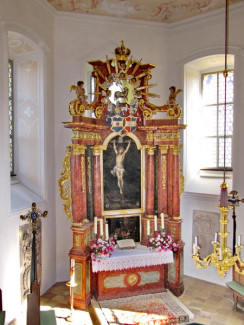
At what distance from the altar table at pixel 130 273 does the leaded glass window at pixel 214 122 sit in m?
3.21

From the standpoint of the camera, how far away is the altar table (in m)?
7.14

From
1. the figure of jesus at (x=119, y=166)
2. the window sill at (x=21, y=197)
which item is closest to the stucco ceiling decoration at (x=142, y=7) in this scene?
the figure of jesus at (x=119, y=166)

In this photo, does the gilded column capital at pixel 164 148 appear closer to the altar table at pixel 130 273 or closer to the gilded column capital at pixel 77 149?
the gilded column capital at pixel 77 149

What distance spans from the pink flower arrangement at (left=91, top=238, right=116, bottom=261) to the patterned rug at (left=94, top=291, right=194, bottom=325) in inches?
41.4

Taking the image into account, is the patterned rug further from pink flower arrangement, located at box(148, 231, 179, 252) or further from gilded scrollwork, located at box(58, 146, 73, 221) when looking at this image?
gilded scrollwork, located at box(58, 146, 73, 221)

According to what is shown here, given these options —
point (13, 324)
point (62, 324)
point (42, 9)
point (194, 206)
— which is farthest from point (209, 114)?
point (13, 324)

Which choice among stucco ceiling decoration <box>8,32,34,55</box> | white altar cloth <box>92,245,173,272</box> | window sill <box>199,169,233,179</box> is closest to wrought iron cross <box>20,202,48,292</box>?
white altar cloth <box>92,245,173,272</box>

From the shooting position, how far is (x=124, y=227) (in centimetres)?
789

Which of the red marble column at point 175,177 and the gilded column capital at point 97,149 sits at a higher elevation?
the gilded column capital at point 97,149

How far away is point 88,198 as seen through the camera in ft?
25.1

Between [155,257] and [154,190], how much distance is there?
1.64m

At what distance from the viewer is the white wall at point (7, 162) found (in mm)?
6195

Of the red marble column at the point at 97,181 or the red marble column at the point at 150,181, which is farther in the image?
the red marble column at the point at 150,181

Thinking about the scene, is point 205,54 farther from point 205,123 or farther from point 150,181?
point 150,181
